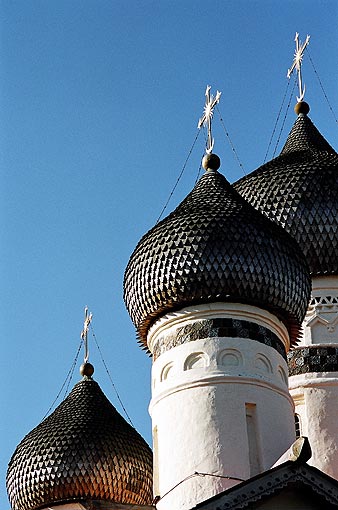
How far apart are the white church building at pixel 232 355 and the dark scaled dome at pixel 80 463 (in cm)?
2

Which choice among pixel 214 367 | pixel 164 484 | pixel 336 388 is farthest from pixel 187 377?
pixel 336 388

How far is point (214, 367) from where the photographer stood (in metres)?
12.3

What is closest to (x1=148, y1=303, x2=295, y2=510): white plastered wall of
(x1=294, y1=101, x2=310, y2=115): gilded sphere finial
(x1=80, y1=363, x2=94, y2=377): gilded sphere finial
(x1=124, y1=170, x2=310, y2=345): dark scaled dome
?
(x1=124, y1=170, x2=310, y2=345): dark scaled dome

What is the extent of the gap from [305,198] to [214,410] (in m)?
4.21

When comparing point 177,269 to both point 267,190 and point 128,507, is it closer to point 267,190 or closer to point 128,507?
point 267,190

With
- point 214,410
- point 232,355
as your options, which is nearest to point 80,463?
point 232,355

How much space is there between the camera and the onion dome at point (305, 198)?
15.0m

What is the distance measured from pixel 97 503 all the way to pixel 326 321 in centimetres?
386

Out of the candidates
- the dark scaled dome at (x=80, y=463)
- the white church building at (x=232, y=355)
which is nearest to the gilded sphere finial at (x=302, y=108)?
the white church building at (x=232, y=355)

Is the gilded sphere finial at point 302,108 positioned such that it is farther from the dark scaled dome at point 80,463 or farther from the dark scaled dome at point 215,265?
the dark scaled dome at point 80,463

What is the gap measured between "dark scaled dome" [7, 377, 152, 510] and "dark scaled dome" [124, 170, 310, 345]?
314 cm

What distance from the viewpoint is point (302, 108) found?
17922mm

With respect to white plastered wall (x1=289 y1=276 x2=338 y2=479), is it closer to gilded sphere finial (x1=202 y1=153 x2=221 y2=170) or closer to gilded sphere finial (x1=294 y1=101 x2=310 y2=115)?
gilded sphere finial (x1=202 y1=153 x2=221 y2=170)

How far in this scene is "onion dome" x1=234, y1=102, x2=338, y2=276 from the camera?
49.1 feet
